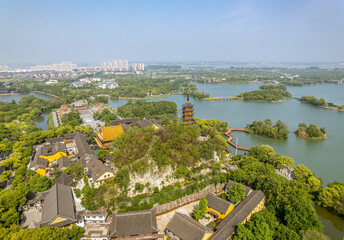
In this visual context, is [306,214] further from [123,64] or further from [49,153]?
[123,64]

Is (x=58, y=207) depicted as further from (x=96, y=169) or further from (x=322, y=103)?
(x=322, y=103)

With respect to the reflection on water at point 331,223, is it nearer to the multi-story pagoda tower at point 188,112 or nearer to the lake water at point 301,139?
the lake water at point 301,139

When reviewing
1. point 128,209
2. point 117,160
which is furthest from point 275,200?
point 117,160

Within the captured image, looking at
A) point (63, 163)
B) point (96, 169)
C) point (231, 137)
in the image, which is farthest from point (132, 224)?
point (231, 137)

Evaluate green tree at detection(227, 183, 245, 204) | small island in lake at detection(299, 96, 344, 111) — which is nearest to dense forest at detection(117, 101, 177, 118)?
green tree at detection(227, 183, 245, 204)

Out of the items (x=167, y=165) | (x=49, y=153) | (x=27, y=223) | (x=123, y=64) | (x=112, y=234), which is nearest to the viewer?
(x=112, y=234)

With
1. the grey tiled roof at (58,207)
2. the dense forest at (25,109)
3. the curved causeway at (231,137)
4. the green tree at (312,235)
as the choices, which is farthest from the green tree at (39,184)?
the dense forest at (25,109)
